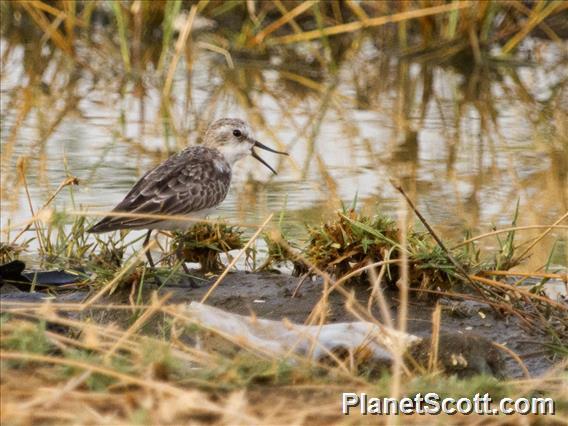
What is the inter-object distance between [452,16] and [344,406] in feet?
31.8

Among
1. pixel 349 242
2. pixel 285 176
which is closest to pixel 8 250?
pixel 349 242

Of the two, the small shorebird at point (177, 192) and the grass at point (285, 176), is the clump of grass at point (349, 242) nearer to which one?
the grass at point (285, 176)

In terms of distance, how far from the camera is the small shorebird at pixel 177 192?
265 inches

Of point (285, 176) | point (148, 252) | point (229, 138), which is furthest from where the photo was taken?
point (285, 176)

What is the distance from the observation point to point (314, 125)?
11242 mm

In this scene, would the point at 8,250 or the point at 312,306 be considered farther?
the point at 8,250

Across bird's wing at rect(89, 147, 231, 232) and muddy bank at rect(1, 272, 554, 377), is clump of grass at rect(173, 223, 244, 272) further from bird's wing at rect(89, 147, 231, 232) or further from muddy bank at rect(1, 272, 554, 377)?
muddy bank at rect(1, 272, 554, 377)

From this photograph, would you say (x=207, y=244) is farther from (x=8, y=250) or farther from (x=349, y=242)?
(x=8, y=250)

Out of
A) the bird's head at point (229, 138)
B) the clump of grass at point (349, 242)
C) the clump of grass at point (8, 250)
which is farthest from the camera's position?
the bird's head at point (229, 138)

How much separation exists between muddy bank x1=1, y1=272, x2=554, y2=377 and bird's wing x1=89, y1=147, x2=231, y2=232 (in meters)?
0.47

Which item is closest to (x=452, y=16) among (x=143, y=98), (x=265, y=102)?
(x=265, y=102)

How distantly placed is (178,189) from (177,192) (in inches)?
1.1

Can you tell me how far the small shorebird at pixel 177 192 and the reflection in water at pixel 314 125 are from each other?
438 mm

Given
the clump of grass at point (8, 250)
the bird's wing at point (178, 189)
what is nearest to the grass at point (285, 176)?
the clump of grass at point (8, 250)
